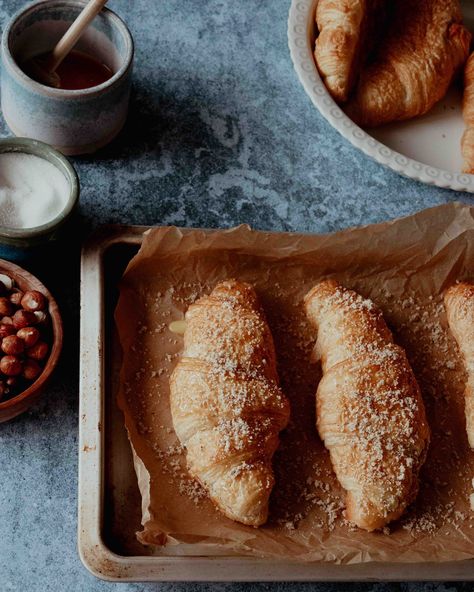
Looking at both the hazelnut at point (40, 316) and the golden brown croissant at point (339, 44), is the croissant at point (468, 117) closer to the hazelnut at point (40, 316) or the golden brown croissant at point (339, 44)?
the golden brown croissant at point (339, 44)

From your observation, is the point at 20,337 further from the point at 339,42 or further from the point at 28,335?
the point at 339,42

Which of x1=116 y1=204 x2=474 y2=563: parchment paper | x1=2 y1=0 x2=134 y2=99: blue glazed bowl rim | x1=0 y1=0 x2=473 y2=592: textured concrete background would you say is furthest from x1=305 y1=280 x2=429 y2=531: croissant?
x1=2 y1=0 x2=134 y2=99: blue glazed bowl rim

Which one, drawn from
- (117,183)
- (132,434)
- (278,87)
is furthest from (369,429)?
(278,87)

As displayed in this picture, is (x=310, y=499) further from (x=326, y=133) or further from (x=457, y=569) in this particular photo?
(x=326, y=133)

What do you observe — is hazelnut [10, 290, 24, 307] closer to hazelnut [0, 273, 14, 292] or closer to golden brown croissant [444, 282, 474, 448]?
hazelnut [0, 273, 14, 292]

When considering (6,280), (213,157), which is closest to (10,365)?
(6,280)

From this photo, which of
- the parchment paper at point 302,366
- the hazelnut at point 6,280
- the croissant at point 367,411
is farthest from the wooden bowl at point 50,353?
the croissant at point 367,411
